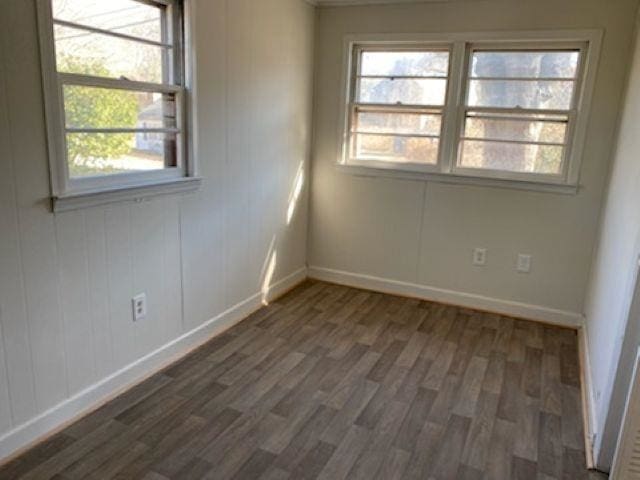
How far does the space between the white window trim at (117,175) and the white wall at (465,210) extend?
1.54 m

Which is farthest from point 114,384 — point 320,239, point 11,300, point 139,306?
point 320,239

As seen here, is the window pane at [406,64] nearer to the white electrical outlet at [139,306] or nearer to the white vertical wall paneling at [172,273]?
the white vertical wall paneling at [172,273]

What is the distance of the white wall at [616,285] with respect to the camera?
77.8 inches

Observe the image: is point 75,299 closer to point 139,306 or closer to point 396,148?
point 139,306

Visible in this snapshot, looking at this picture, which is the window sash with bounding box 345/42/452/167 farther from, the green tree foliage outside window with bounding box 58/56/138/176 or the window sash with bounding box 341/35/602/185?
the green tree foliage outside window with bounding box 58/56/138/176

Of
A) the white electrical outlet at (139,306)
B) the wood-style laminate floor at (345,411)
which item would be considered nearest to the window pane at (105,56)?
the white electrical outlet at (139,306)

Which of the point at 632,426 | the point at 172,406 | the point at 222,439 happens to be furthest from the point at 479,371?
the point at 172,406

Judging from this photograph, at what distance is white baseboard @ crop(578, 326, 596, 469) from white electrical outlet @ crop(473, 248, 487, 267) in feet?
2.71

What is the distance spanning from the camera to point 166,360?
2.82 m

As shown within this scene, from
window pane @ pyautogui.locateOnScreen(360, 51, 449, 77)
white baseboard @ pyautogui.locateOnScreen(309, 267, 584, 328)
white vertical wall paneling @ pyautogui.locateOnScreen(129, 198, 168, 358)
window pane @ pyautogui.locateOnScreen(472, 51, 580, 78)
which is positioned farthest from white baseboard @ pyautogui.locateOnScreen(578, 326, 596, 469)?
white vertical wall paneling @ pyautogui.locateOnScreen(129, 198, 168, 358)

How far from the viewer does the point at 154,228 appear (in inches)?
103

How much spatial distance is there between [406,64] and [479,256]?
1.58 m

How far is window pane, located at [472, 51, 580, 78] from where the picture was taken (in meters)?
3.31

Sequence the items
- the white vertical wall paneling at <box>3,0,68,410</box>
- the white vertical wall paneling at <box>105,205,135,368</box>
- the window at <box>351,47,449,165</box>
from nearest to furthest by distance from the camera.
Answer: the white vertical wall paneling at <box>3,0,68,410</box> → the white vertical wall paneling at <box>105,205,135,368</box> → the window at <box>351,47,449,165</box>
